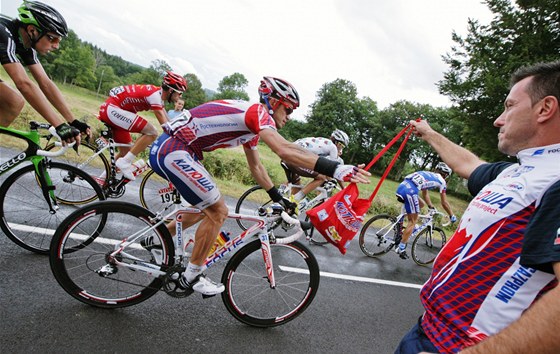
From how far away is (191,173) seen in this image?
2939 millimetres

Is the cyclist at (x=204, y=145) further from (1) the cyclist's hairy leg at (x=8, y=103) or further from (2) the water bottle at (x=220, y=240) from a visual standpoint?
(1) the cyclist's hairy leg at (x=8, y=103)

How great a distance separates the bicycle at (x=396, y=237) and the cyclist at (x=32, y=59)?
556 centimetres

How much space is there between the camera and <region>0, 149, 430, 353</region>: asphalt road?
256cm

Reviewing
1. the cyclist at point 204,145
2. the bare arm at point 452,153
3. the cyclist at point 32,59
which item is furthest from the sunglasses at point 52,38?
the bare arm at point 452,153

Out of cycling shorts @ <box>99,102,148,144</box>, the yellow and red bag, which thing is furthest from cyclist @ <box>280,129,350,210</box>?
the yellow and red bag

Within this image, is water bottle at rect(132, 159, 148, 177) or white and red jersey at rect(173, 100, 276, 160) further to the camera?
water bottle at rect(132, 159, 148, 177)

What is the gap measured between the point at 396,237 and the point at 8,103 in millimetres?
6814

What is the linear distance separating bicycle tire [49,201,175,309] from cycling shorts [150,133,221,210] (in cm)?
42

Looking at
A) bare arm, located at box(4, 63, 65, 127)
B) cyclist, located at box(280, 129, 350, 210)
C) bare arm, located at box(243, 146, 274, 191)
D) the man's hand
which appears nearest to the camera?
the man's hand

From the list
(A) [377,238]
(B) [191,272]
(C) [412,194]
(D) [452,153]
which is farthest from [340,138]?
(B) [191,272]

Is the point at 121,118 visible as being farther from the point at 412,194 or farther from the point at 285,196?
the point at 412,194

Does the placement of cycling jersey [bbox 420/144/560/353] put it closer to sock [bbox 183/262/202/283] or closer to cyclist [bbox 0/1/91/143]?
sock [bbox 183/262/202/283]

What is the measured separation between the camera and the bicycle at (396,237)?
22.2 ft

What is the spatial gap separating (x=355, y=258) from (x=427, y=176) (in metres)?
2.66
